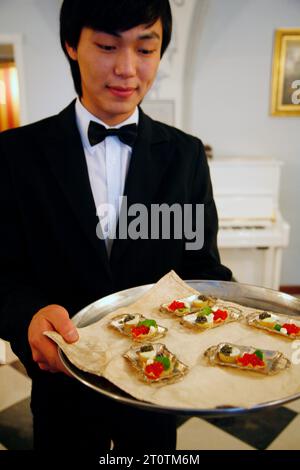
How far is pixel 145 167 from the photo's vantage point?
1363 mm

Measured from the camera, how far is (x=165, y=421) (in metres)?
1.33

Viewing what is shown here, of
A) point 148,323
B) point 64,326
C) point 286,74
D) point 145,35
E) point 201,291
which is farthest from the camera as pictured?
point 286,74

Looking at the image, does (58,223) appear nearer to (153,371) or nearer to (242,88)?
(153,371)

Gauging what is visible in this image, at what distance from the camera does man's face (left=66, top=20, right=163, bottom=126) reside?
1104 millimetres

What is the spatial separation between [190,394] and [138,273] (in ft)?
1.70

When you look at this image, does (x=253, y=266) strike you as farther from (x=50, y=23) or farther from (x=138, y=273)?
(x=50, y=23)

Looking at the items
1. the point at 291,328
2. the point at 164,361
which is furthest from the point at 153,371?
the point at 291,328

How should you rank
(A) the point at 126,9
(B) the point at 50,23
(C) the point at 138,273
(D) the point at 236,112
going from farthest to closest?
(D) the point at 236,112, (B) the point at 50,23, (C) the point at 138,273, (A) the point at 126,9

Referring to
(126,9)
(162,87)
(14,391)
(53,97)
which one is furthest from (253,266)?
(126,9)

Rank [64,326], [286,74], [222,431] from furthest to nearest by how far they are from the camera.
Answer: [286,74] → [222,431] → [64,326]

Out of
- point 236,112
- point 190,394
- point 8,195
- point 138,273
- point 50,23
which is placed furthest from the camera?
point 236,112

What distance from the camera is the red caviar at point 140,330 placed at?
3.87ft

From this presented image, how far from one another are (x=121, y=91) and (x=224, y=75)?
316 cm

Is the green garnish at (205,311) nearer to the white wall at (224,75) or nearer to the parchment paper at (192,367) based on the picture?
the parchment paper at (192,367)
